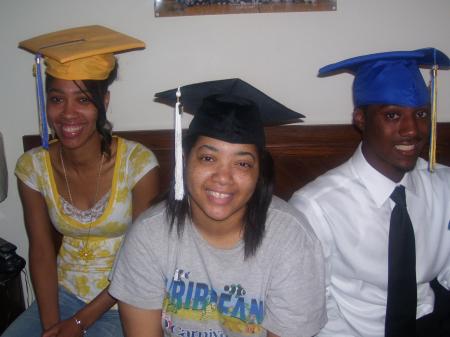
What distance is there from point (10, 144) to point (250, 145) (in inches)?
60.4

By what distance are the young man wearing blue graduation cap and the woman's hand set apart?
97cm

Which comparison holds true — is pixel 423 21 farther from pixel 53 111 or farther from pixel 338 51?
pixel 53 111

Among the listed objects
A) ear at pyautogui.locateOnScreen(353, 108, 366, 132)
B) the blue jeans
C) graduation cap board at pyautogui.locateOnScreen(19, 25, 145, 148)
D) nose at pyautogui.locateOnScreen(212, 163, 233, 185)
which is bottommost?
the blue jeans

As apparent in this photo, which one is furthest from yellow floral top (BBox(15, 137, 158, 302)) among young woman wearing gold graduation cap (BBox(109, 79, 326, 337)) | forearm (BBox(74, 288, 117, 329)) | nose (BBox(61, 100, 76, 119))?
young woman wearing gold graduation cap (BBox(109, 79, 326, 337))

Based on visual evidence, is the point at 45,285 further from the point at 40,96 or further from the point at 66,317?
the point at 40,96

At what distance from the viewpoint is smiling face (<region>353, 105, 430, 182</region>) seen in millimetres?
1436

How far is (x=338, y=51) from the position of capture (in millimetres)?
1996

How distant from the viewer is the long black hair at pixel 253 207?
1.30m

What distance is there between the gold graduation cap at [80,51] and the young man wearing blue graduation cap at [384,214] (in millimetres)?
880

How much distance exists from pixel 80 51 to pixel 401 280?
58.3 inches

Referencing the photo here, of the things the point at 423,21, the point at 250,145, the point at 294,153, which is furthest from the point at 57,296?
the point at 423,21

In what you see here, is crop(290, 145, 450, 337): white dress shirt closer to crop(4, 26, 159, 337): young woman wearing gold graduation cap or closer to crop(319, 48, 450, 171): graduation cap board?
crop(319, 48, 450, 171): graduation cap board

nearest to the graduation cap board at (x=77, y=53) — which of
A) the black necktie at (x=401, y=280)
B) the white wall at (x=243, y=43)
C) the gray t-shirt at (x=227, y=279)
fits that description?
the white wall at (x=243, y=43)

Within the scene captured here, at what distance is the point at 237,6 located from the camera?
75.8 inches
